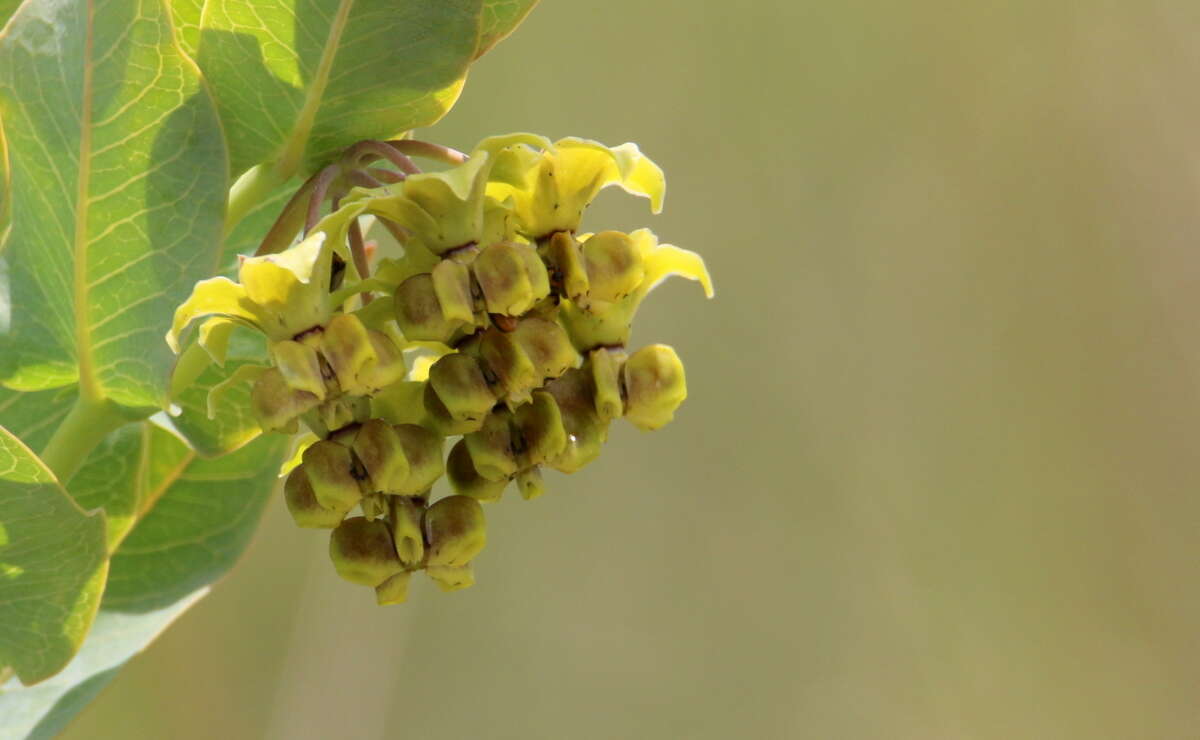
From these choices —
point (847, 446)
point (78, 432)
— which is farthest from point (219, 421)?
point (847, 446)

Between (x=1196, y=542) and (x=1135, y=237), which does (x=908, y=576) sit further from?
(x=1135, y=237)

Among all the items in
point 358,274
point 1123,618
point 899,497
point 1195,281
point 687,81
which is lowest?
point 1123,618

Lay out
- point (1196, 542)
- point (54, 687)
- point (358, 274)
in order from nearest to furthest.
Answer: point (358, 274) → point (54, 687) → point (1196, 542)

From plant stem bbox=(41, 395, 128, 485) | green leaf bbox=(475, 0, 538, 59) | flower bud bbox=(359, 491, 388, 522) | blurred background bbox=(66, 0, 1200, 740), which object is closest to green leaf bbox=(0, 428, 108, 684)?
plant stem bbox=(41, 395, 128, 485)

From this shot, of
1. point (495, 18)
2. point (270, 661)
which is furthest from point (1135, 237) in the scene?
point (495, 18)

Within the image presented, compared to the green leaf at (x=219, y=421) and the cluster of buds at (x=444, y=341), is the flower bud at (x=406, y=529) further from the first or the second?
the green leaf at (x=219, y=421)

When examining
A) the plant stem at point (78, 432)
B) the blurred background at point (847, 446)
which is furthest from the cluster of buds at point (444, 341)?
the blurred background at point (847, 446)

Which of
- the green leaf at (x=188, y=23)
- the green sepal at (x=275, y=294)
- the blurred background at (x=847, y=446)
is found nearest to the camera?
the green sepal at (x=275, y=294)
